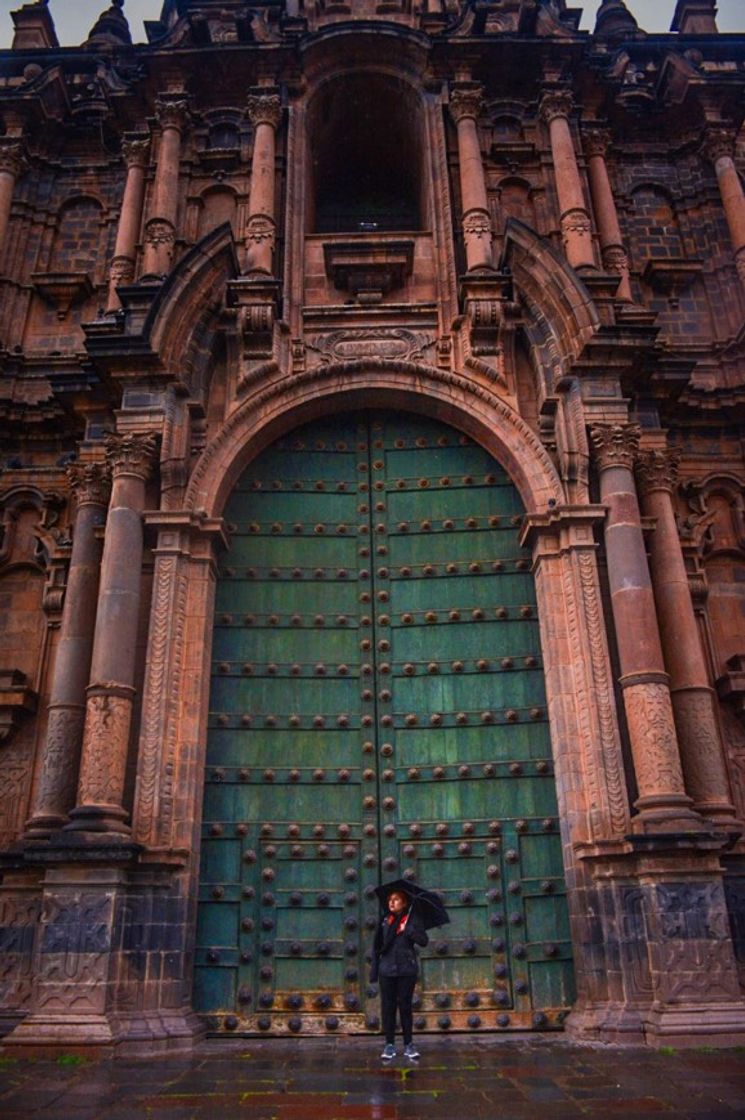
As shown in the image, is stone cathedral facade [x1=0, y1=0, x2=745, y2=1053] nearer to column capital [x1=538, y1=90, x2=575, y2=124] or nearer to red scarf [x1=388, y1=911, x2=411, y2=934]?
column capital [x1=538, y1=90, x2=575, y2=124]

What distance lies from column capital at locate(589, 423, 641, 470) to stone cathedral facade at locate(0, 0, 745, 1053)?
79 mm

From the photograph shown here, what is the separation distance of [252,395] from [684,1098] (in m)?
8.35

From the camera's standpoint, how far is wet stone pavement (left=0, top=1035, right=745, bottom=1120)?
543cm

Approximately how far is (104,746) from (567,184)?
955 cm

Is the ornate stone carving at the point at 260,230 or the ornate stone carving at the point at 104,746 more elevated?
the ornate stone carving at the point at 260,230

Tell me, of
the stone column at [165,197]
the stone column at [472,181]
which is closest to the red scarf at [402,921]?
the stone column at [472,181]

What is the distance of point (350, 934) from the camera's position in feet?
29.8

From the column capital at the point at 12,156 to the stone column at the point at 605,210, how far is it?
28.4 ft

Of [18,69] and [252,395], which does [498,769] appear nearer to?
[252,395]

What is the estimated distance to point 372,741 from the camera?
32.6ft

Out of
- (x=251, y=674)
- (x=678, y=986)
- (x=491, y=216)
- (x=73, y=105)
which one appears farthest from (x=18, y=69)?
(x=678, y=986)

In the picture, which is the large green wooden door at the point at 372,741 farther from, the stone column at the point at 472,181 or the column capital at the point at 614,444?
the stone column at the point at 472,181

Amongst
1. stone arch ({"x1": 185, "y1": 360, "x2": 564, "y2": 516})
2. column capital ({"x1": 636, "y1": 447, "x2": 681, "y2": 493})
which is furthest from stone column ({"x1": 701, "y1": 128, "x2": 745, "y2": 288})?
stone arch ({"x1": 185, "y1": 360, "x2": 564, "y2": 516})

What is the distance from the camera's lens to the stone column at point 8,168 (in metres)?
13.6
